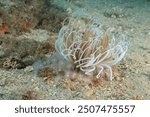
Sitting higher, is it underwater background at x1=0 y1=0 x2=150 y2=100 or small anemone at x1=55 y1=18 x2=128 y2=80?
small anemone at x1=55 y1=18 x2=128 y2=80

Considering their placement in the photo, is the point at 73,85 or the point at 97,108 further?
the point at 73,85

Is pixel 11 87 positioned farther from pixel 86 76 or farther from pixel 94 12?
pixel 94 12

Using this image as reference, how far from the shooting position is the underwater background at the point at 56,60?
18.2 feet

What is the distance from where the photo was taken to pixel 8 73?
584 cm

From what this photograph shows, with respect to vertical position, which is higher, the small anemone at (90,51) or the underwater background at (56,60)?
the small anemone at (90,51)

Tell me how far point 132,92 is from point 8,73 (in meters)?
2.08

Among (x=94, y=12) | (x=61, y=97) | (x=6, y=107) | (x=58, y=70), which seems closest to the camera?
(x=6, y=107)

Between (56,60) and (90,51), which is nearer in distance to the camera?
(90,51)

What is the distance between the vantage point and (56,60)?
594 cm

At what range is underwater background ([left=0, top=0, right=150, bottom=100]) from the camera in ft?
18.2

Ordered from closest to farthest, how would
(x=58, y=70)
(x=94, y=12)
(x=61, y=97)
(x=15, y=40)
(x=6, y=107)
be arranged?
(x=6, y=107), (x=61, y=97), (x=58, y=70), (x=15, y=40), (x=94, y=12)

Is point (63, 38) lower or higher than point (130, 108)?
higher

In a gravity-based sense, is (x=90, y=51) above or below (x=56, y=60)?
above

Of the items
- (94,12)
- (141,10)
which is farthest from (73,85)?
(141,10)
